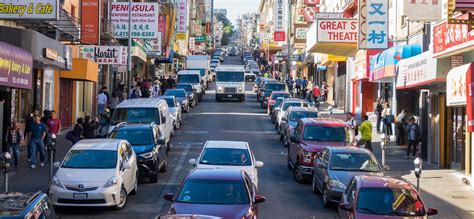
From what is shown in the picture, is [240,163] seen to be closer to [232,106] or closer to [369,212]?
[369,212]

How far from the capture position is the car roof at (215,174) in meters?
14.7

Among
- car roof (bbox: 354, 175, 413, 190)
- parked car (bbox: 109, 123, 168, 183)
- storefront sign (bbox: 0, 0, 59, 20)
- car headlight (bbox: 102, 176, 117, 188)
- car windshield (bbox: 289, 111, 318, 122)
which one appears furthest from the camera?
car windshield (bbox: 289, 111, 318, 122)

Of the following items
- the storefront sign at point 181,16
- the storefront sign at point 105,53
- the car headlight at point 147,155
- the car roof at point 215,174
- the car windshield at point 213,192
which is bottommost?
the car windshield at point 213,192

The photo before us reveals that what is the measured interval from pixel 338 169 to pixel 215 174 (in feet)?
16.8

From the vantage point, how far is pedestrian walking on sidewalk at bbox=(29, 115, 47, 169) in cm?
2359

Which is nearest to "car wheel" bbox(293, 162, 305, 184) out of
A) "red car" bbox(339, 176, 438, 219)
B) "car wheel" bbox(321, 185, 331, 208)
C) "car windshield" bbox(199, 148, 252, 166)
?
"car windshield" bbox(199, 148, 252, 166)

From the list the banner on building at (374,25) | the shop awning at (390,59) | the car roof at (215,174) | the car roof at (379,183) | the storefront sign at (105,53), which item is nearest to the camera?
the car roof at (379,183)

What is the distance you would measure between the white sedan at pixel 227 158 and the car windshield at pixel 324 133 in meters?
4.64

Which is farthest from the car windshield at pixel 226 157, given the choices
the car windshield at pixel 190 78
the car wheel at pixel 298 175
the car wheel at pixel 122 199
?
the car windshield at pixel 190 78

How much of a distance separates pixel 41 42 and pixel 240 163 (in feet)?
29.2

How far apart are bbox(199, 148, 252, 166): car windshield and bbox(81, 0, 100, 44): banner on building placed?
633 inches

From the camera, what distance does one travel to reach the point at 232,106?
5441cm

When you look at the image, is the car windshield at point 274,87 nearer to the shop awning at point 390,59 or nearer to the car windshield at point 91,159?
the shop awning at point 390,59

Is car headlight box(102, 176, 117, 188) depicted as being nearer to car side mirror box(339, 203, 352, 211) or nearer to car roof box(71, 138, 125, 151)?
car roof box(71, 138, 125, 151)
